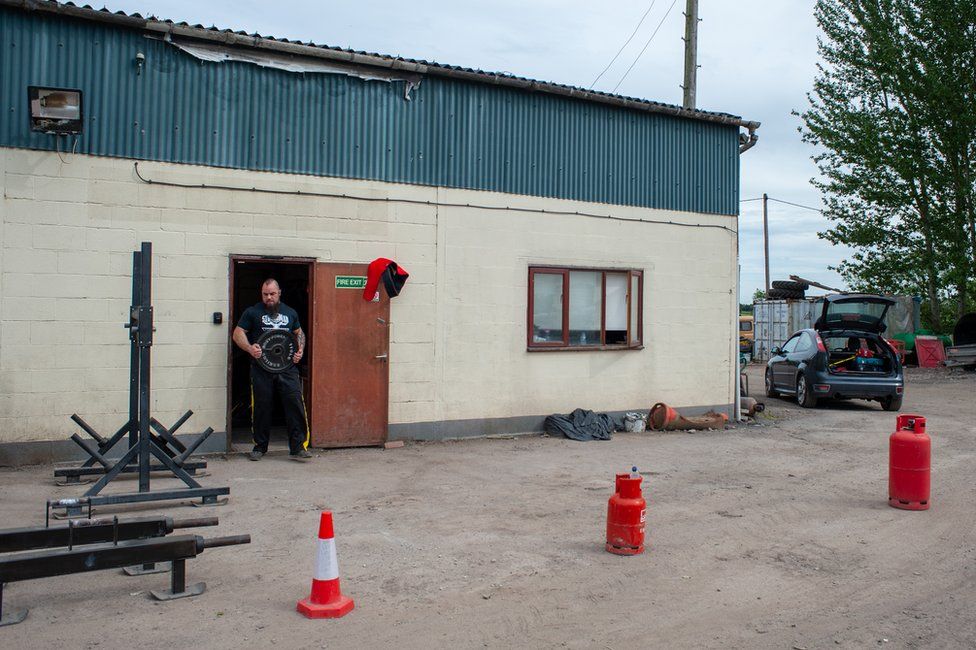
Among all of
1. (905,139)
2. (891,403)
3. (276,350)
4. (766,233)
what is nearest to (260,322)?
(276,350)

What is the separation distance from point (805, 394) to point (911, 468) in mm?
8359

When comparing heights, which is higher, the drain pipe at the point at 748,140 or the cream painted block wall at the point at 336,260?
the drain pipe at the point at 748,140

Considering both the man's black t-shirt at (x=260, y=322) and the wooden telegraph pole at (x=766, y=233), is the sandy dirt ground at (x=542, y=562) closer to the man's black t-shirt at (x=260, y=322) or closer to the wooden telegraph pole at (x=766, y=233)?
the man's black t-shirt at (x=260, y=322)

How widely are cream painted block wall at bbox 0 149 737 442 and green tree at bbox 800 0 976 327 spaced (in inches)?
663

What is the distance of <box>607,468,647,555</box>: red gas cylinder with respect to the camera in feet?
19.1

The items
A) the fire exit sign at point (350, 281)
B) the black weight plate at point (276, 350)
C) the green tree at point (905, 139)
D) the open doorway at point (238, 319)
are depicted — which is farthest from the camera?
the green tree at point (905, 139)

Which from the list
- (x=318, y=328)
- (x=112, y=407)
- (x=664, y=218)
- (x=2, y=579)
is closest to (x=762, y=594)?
(x=2, y=579)

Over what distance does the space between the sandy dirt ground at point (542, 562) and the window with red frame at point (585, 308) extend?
2.50 metres

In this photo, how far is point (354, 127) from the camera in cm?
1035

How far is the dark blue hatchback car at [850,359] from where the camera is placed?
583 inches

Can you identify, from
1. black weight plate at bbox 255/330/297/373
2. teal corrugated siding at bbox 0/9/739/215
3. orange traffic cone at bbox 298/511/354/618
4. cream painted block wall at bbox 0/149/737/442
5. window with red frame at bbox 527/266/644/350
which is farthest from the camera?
window with red frame at bbox 527/266/644/350

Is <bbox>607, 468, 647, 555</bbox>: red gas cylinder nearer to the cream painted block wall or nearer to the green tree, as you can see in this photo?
the cream painted block wall

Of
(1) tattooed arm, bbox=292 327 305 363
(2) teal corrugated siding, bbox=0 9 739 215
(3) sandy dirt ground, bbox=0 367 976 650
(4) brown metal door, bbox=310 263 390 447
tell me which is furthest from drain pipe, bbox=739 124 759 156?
(1) tattooed arm, bbox=292 327 305 363

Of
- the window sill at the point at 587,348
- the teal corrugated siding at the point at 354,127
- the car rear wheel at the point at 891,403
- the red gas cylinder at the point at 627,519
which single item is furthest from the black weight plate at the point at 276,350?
the car rear wheel at the point at 891,403
